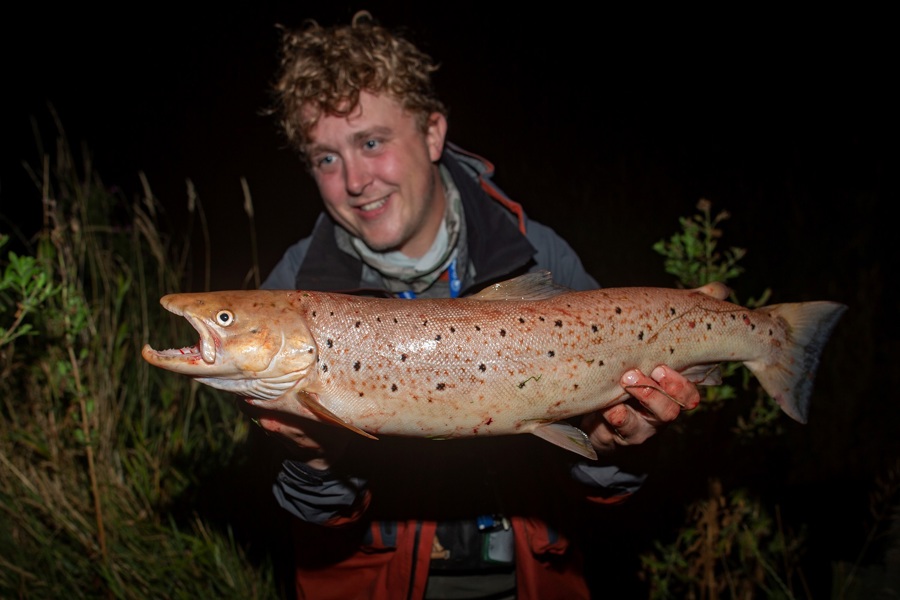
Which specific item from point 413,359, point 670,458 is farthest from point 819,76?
point 413,359

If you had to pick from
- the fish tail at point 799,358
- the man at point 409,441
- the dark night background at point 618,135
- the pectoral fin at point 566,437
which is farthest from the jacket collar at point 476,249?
the dark night background at point 618,135

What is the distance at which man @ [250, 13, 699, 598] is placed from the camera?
2.58 meters

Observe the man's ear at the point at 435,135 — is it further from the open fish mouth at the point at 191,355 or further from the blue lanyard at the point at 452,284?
the open fish mouth at the point at 191,355

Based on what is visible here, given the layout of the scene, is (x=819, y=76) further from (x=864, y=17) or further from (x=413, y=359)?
(x=413, y=359)

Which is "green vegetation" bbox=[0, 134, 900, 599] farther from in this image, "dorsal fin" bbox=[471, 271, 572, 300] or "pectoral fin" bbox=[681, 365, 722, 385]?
"dorsal fin" bbox=[471, 271, 572, 300]

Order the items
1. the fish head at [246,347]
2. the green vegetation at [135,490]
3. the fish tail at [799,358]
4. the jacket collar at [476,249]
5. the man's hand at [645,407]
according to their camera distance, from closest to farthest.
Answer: the fish head at [246,347], the man's hand at [645,407], the fish tail at [799,358], the jacket collar at [476,249], the green vegetation at [135,490]

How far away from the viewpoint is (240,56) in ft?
61.4

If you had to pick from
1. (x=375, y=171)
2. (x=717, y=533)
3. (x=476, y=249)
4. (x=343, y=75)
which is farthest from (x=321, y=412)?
(x=717, y=533)

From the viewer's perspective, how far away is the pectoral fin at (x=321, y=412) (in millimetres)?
1977

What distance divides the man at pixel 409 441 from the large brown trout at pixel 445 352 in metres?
0.27

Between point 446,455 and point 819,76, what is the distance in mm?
12457

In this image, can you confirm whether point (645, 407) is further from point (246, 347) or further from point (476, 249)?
point (246, 347)

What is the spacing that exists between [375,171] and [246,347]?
1252mm

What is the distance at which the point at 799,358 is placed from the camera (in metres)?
2.31
